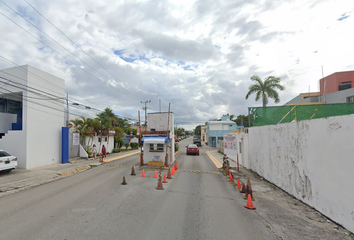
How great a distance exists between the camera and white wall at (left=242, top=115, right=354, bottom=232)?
4953 mm

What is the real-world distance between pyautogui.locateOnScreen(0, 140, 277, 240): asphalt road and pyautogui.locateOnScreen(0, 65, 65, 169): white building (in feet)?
21.2

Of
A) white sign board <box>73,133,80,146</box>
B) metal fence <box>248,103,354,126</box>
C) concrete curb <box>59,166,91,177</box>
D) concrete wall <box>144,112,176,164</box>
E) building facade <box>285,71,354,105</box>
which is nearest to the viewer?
metal fence <box>248,103,354,126</box>

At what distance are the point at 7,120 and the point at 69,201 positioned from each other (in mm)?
14664

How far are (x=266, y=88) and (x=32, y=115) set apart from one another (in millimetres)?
21954

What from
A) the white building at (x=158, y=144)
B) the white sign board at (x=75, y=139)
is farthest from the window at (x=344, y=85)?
the white sign board at (x=75, y=139)

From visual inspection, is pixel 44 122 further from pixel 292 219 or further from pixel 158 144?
pixel 292 219

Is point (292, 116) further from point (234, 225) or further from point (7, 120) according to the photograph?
point (7, 120)

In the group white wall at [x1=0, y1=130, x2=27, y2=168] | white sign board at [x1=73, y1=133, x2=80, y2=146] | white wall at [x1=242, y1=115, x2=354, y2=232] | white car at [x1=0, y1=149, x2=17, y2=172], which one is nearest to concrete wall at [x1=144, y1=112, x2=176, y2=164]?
white sign board at [x1=73, y1=133, x2=80, y2=146]

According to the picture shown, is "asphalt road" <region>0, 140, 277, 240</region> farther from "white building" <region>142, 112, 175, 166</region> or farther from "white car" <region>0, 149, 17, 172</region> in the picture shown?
"white building" <region>142, 112, 175, 166</region>

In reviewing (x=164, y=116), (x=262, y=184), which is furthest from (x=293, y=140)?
(x=164, y=116)

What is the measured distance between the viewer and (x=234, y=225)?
5234mm

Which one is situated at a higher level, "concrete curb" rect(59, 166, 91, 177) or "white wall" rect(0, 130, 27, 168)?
"white wall" rect(0, 130, 27, 168)

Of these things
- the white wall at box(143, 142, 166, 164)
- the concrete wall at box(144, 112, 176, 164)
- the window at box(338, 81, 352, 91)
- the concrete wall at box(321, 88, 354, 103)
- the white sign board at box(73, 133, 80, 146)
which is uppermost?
the window at box(338, 81, 352, 91)

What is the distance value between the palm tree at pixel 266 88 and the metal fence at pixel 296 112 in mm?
9876
